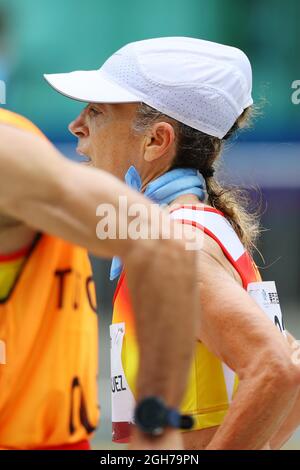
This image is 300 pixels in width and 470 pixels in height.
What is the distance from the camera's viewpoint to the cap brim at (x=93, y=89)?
112 inches

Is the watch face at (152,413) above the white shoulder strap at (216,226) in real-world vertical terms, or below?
below

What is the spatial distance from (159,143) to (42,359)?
114 centimetres

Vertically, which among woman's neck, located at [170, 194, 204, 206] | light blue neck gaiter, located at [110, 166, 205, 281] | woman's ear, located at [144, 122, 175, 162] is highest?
woman's ear, located at [144, 122, 175, 162]

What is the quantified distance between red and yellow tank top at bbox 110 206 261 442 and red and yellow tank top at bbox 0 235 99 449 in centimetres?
71

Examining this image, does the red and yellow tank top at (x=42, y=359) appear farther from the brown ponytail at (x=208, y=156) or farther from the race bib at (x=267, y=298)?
the brown ponytail at (x=208, y=156)

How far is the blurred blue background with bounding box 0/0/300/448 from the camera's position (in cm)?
923

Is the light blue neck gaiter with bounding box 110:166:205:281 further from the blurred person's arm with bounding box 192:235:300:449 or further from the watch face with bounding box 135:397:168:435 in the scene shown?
the watch face with bounding box 135:397:168:435

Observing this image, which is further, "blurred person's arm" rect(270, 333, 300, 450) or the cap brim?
"blurred person's arm" rect(270, 333, 300, 450)

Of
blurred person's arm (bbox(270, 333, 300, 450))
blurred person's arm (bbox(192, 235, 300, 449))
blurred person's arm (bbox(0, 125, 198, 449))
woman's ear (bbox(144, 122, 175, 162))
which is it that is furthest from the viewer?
blurred person's arm (bbox(270, 333, 300, 450))

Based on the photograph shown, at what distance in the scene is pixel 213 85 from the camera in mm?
2859

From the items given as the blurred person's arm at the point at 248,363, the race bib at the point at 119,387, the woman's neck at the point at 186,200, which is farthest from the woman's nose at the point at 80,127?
the blurred person's arm at the point at 248,363

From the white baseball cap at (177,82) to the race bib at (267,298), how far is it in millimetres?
476

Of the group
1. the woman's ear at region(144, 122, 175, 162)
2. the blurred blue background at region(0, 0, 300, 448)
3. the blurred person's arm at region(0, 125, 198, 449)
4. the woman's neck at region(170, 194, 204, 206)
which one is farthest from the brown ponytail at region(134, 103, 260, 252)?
the blurred blue background at region(0, 0, 300, 448)
